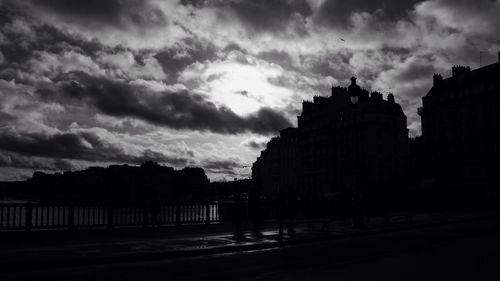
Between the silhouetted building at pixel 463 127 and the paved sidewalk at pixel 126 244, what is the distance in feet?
158

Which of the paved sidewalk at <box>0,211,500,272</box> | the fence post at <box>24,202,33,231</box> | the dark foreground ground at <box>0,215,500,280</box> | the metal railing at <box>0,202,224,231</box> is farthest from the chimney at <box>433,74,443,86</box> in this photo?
the fence post at <box>24,202,33,231</box>

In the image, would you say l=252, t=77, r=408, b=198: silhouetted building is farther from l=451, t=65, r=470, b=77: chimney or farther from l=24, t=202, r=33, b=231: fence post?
l=24, t=202, r=33, b=231: fence post

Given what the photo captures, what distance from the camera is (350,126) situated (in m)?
89.8

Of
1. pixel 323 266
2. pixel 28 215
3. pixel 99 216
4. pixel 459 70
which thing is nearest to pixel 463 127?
pixel 459 70

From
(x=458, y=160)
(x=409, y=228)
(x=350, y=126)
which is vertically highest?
(x=350, y=126)

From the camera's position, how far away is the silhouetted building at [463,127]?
65.5 meters

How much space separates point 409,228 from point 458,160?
49.0m

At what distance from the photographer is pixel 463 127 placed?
70625 millimetres

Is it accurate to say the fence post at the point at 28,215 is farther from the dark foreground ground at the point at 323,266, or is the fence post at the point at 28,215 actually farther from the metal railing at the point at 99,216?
the dark foreground ground at the point at 323,266

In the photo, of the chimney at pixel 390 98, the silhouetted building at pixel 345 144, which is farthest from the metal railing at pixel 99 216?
the chimney at pixel 390 98

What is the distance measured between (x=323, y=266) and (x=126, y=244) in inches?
297

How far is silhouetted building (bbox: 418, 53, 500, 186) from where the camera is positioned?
65500 millimetres

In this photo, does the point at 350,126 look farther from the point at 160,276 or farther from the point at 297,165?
the point at 160,276

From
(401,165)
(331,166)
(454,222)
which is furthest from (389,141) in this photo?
(454,222)
